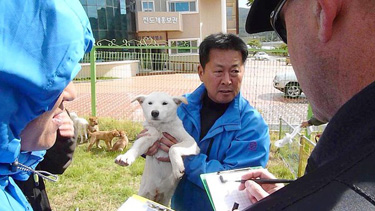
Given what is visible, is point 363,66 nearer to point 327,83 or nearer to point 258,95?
point 327,83

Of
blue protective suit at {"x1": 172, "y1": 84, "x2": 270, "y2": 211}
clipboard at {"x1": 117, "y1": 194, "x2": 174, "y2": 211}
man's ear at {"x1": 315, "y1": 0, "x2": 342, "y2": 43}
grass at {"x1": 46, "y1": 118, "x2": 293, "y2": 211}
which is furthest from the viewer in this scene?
grass at {"x1": 46, "y1": 118, "x2": 293, "y2": 211}

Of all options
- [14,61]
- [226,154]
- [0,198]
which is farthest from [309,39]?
[226,154]

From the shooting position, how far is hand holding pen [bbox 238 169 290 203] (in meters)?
1.48

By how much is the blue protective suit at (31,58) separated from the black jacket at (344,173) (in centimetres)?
71

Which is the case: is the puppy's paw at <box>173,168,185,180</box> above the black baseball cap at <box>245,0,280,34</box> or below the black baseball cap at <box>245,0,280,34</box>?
below

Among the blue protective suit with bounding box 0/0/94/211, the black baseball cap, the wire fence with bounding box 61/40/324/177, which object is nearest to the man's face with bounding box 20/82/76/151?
the blue protective suit with bounding box 0/0/94/211

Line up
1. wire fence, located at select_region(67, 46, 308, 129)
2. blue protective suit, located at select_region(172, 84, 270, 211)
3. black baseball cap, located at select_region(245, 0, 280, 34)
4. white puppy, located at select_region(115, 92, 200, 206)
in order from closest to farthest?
black baseball cap, located at select_region(245, 0, 280, 34), blue protective suit, located at select_region(172, 84, 270, 211), white puppy, located at select_region(115, 92, 200, 206), wire fence, located at select_region(67, 46, 308, 129)

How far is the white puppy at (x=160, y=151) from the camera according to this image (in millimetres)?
2477

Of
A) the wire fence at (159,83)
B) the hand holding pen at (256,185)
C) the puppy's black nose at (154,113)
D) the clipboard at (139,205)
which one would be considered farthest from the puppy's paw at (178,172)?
the wire fence at (159,83)

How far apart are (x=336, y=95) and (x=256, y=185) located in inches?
34.3

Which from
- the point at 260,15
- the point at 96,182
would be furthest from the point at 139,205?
the point at 96,182

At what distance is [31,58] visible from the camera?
0.90m

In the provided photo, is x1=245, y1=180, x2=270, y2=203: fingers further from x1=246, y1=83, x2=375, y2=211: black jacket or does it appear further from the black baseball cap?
x1=246, y1=83, x2=375, y2=211: black jacket

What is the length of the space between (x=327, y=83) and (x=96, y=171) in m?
5.06
